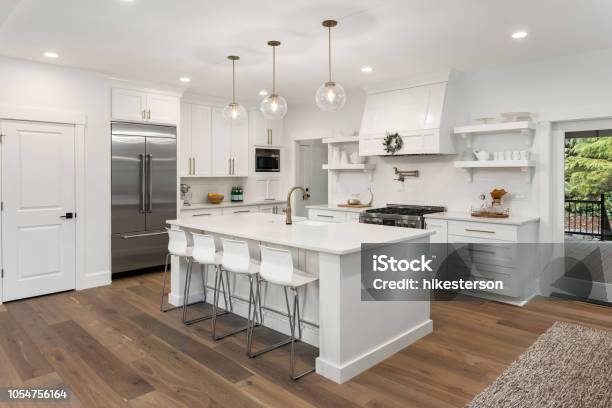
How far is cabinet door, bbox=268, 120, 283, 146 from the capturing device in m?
7.38

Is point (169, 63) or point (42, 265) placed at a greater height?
point (169, 63)

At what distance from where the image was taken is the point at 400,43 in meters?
4.03

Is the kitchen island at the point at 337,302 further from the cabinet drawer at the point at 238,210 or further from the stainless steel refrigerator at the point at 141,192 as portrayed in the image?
the cabinet drawer at the point at 238,210

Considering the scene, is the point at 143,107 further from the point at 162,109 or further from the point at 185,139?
the point at 185,139

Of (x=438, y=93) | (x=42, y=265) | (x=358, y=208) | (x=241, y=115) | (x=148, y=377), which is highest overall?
(x=438, y=93)

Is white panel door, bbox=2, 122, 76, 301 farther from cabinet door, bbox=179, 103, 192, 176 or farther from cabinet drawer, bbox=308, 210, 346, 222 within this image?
cabinet drawer, bbox=308, 210, 346, 222

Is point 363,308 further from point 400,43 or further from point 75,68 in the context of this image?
point 75,68

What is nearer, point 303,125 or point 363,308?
point 363,308

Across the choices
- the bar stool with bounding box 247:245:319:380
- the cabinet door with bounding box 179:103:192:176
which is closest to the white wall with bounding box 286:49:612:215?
the cabinet door with bounding box 179:103:192:176

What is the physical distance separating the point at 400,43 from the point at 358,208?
249cm

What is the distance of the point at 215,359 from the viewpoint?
124 inches

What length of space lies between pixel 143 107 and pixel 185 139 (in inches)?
35.6

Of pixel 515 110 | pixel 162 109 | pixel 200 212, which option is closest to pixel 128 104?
pixel 162 109

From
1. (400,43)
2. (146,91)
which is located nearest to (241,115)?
(400,43)
